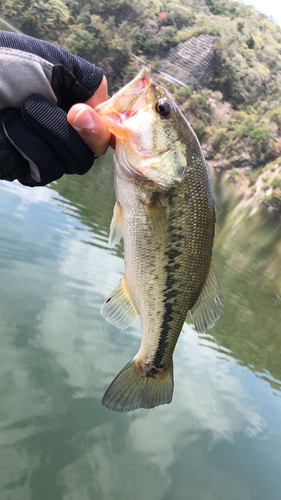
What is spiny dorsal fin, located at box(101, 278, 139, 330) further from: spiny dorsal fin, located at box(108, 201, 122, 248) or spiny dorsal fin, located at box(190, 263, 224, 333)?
spiny dorsal fin, located at box(190, 263, 224, 333)

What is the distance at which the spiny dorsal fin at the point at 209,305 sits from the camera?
2.28 metres

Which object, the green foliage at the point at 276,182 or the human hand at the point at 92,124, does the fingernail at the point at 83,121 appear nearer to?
the human hand at the point at 92,124

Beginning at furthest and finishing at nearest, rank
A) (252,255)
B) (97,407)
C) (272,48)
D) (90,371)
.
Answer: (272,48) → (252,255) → (90,371) → (97,407)

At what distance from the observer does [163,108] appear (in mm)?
1922

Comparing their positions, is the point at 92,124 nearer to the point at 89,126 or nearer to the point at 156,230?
the point at 89,126

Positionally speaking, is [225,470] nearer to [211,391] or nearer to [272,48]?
[211,391]

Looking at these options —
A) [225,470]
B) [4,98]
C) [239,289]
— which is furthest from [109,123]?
[239,289]

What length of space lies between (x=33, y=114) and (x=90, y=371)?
4.93m

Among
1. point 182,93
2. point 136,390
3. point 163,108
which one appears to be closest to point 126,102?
point 163,108

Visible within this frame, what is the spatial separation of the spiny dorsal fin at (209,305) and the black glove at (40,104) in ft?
3.95

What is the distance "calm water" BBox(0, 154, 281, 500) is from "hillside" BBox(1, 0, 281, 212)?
63123 millimetres

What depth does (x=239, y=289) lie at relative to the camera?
1382 cm

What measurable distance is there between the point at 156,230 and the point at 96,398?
4171 millimetres

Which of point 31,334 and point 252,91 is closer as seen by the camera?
point 31,334
